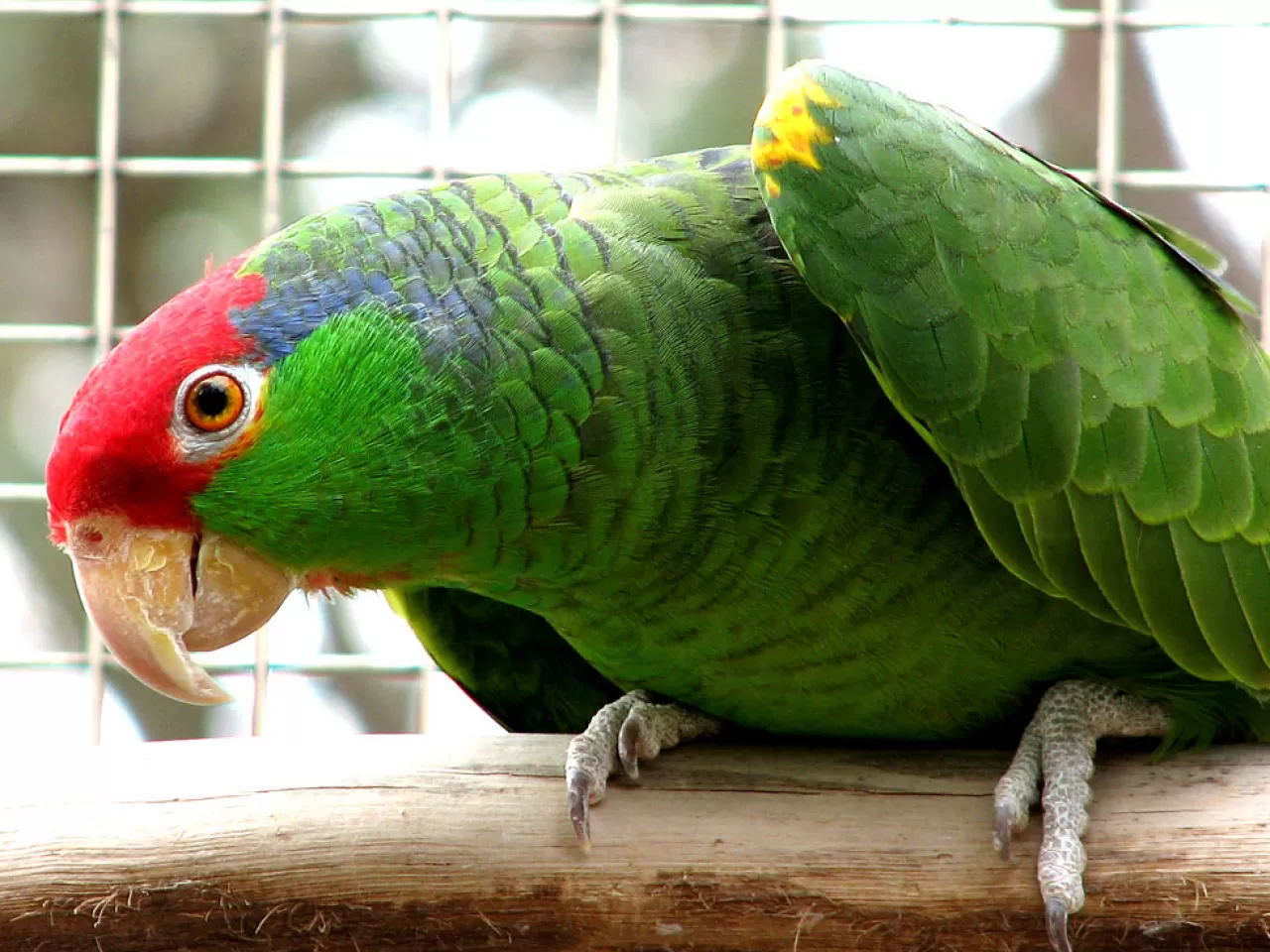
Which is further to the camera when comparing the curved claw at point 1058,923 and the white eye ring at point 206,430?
the curved claw at point 1058,923

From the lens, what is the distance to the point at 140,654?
1384mm

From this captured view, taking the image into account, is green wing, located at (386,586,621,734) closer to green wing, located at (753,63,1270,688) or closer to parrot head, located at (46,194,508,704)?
parrot head, located at (46,194,508,704)

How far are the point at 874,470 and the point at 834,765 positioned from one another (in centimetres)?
37

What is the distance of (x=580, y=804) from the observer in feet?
5.19

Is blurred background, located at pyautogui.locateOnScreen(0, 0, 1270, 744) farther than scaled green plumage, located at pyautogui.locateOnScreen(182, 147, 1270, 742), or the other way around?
blurred background, located at pyautogui.locateOnScreen(0, 0, 1270, 744)

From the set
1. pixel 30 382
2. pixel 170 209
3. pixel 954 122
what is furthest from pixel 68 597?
pixel 954 122

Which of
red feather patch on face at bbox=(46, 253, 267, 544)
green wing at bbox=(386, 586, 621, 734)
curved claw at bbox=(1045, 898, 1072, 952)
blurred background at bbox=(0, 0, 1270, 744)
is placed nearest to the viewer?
red feather patch on face at bbox=(46, 253, 267, 544)

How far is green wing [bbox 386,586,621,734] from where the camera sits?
1.97 meters

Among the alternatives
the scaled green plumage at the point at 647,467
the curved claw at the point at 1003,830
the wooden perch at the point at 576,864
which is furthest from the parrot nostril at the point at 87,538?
the curved claw at the point at 1003,830

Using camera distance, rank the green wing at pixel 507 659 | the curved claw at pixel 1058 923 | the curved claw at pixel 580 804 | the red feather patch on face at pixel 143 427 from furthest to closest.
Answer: the green wing at pixel 507 659 → the curved claw at pixel 580 804 → the curved claw at pixel 1058 923 → the red feather patch on face at pixel 143 427

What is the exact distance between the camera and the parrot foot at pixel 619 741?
1593 mm

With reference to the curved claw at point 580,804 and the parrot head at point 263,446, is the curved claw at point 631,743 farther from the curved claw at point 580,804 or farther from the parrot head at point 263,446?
the parrot head at point 263,446

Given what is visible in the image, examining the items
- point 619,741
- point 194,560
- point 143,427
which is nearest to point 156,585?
point 194,560

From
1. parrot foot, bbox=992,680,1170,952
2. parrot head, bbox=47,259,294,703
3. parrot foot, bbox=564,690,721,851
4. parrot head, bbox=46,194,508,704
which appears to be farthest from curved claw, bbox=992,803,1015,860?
parrot head, bbox=47,259,294,703
